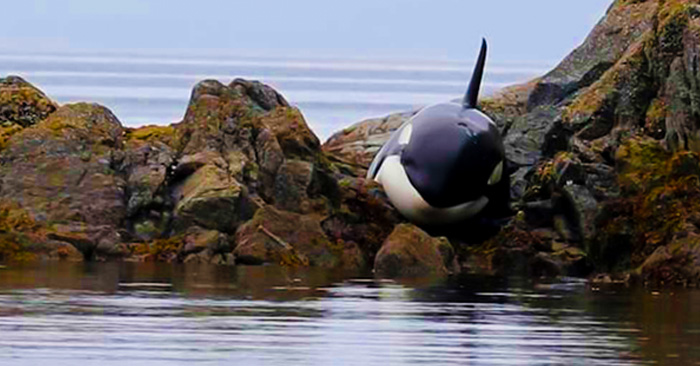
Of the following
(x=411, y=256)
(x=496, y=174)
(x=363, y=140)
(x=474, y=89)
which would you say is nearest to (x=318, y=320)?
(x=411, y=256)

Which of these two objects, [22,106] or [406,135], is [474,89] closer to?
[406,135]

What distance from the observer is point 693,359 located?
62.5ft

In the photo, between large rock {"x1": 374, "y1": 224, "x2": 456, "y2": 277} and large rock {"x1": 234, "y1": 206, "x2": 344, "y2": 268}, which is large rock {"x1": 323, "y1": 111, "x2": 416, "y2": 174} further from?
large rock {"x1": 374, "y1": 224, "x2": 456, "y2": 277}

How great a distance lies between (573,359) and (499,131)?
552 inches

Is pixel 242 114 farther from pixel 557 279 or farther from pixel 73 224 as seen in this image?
pixel 557 279

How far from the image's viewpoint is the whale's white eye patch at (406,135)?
32.0 m

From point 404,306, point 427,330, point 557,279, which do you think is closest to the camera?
point 427,330

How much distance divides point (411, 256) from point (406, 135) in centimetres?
430

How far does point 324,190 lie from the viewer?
30.3 m

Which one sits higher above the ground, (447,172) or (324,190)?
(447,172)

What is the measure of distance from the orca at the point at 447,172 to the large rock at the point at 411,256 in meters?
2.30

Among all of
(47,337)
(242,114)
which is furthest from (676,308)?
(242,114)

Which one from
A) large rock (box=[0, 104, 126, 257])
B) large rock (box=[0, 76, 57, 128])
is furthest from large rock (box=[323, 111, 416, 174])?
large rock (box=[0, 104, 126, 257])

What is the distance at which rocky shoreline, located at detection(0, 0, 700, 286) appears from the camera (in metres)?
28.3
